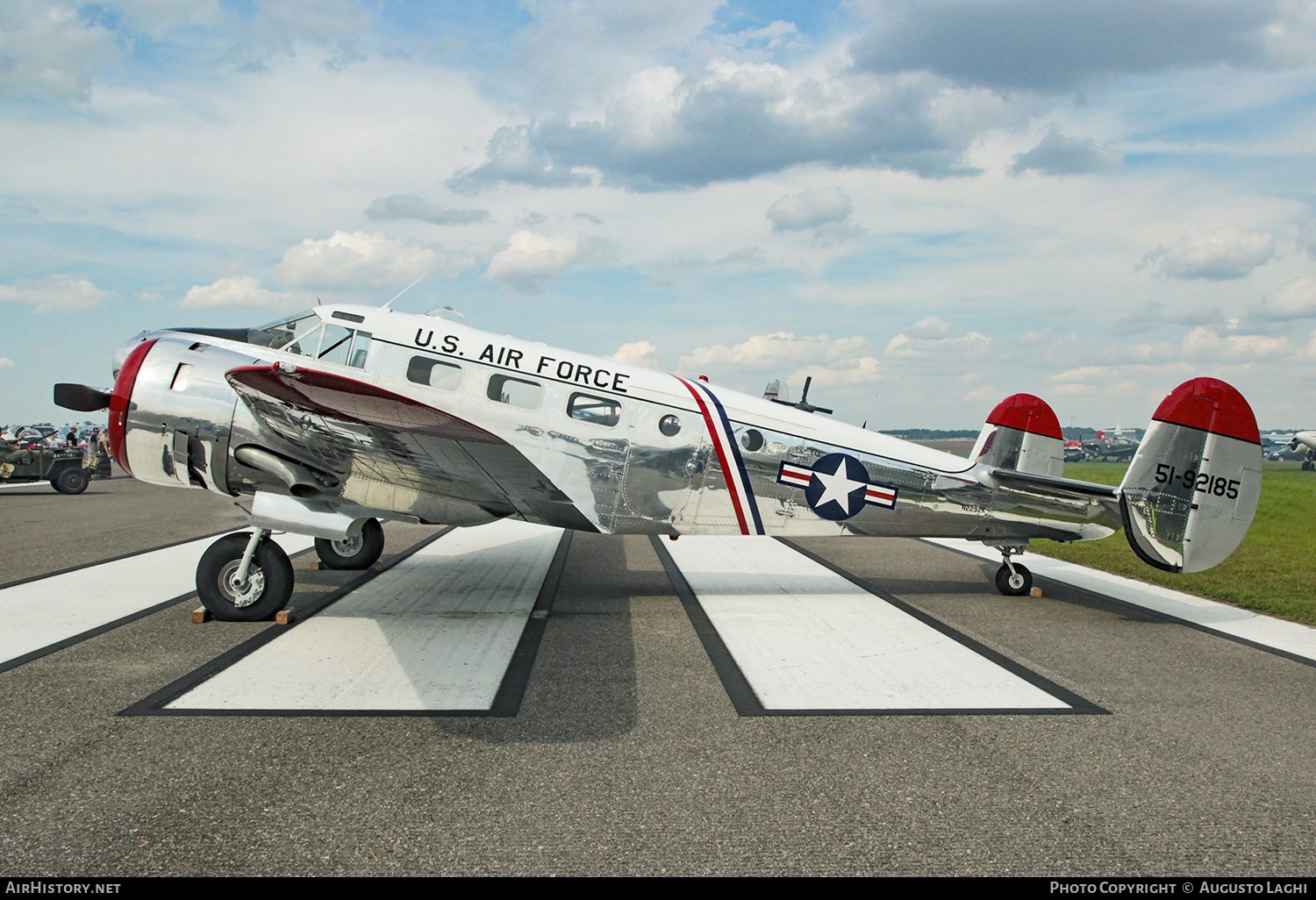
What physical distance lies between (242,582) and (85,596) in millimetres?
2296

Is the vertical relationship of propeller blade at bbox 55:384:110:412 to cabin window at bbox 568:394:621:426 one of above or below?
below

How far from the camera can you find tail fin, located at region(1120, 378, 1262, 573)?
7465 millimetres

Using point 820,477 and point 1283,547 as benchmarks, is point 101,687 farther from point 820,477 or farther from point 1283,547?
point 1283,547

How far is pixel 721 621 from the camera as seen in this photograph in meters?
7.17

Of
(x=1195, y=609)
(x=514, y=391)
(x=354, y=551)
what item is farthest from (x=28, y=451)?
(x=1195, y=609)

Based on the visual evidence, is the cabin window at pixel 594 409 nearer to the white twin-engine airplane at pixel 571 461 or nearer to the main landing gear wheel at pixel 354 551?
the white twin-engine airplane at pixel 571 461

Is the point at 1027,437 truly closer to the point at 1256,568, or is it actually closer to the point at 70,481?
the point at 1256,568

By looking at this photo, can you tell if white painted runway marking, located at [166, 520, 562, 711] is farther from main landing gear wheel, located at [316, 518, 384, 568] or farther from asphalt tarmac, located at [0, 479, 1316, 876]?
main landing gear wheel, located at [316, 518, 384, 568]

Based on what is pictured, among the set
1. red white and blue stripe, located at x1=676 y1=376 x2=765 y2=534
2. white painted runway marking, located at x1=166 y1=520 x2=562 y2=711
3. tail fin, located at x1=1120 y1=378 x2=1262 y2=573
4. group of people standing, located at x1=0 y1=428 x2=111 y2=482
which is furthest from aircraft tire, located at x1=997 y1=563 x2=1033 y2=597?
group of people standing, located at x1=0 y1=428 x2=111 y2=482

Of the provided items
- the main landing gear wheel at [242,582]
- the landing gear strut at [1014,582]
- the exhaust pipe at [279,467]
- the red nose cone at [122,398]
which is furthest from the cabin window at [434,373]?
the landing gear strut at [1014,582]

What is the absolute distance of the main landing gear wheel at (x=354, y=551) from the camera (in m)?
9.07

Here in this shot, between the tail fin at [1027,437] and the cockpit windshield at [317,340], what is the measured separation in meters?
8.58

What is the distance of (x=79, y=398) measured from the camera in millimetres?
7285

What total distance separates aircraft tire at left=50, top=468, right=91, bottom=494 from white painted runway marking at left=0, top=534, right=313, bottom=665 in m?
12.9
